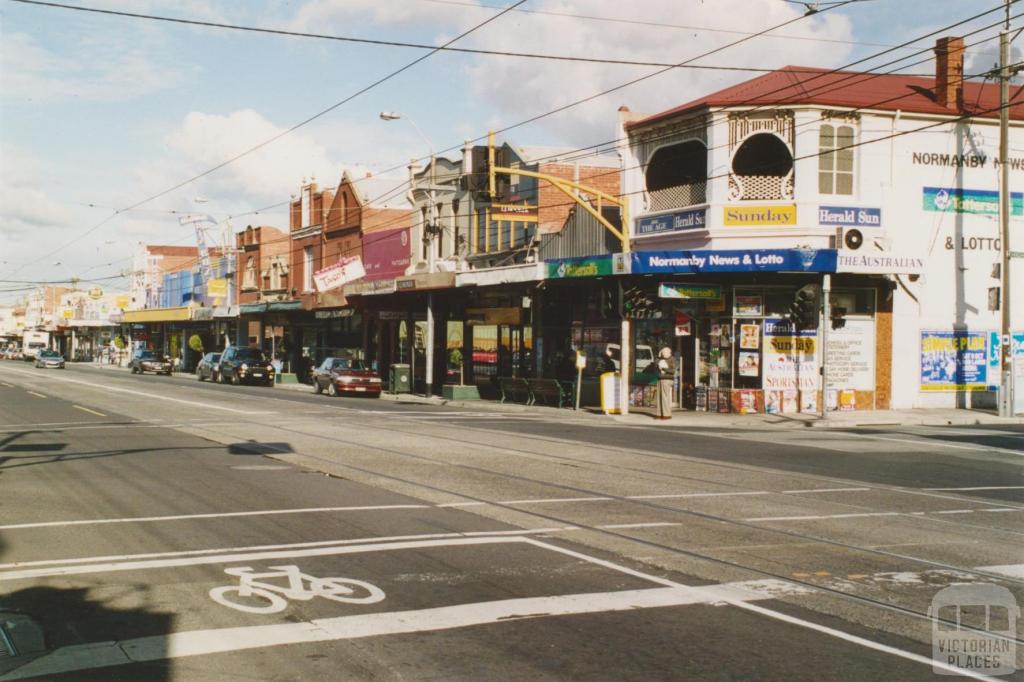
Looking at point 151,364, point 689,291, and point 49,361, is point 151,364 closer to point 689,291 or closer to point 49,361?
point 49,361

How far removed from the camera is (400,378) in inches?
1647

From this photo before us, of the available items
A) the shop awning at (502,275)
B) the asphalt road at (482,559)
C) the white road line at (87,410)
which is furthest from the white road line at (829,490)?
the shop awning at (502,275)

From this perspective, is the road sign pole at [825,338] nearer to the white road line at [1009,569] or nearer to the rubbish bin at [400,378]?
the white road line at [1009,569]

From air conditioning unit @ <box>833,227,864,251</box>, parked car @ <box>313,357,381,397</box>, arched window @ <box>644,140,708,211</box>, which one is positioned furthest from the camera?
parked car @ <box>313,357,381,397</box>

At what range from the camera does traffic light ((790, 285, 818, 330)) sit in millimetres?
28797

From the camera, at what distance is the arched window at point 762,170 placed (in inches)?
1128

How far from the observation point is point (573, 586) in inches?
299

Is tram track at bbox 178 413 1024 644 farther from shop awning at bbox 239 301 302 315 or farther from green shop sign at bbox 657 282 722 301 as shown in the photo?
shop awning at bbox 239 301 302 315

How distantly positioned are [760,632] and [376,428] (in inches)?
655

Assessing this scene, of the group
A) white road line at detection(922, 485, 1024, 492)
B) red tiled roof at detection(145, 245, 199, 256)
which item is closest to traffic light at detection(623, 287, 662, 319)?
white road line at detection(922, 485, 1024, 492)

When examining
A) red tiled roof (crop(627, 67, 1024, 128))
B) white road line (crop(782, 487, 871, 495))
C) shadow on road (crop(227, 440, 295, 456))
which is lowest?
white road line (crop(782, 487, 871, 495))

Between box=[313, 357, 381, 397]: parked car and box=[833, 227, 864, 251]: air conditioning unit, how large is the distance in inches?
790

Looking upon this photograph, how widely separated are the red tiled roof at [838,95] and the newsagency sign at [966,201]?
2.36 m

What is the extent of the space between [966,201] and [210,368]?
3967 cm
